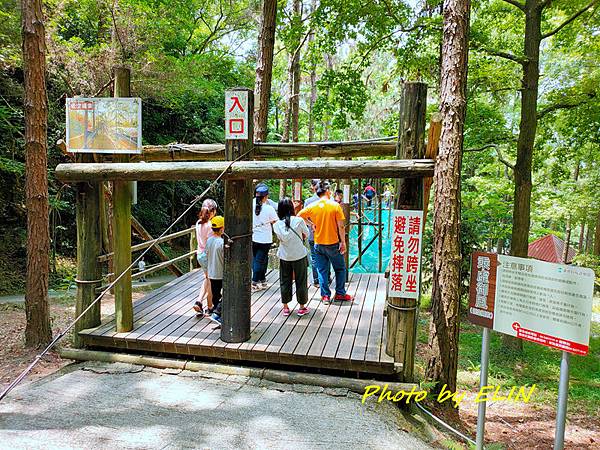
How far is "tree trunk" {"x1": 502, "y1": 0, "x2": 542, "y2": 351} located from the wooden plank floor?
3904mm

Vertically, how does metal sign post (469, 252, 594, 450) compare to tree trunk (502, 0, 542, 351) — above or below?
below

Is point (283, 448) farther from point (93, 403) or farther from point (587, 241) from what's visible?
point (587, 241)

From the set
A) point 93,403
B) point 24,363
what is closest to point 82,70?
point 24,363

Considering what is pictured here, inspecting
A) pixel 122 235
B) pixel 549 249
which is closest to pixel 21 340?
pixel 122 235

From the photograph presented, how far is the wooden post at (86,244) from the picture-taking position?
5.02m

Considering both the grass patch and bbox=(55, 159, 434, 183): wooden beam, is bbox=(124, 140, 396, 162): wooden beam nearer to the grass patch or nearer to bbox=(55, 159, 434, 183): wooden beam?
bbox=(55, 159, 434, 183): wooden beam

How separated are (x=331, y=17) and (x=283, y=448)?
9.07m

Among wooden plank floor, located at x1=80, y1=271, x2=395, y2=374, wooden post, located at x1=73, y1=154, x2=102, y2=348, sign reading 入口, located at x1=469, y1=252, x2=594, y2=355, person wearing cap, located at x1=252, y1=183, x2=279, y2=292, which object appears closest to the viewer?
sign reading 入口, located at x1=469, y1=252, x2=594, y2=355

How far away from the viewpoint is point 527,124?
8305mm

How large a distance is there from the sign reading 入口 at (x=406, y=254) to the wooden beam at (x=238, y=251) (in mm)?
1589

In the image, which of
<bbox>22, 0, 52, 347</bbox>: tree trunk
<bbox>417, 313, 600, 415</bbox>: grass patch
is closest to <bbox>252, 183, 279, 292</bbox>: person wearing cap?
<bbox>22, 0, 52, 347</bbox>: tree trunk

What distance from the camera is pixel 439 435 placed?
3902mm

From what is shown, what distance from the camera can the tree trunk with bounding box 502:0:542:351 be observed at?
8.19 m

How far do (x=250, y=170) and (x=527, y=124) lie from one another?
6.48 m
